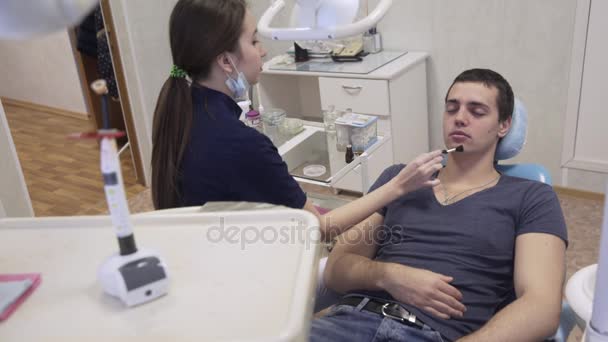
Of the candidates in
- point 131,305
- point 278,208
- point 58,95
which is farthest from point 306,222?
point 58,95

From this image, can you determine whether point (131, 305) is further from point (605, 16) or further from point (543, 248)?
point (605, 16)

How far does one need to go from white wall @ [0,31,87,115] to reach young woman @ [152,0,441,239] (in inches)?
135

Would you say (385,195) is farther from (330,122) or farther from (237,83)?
(330,122)

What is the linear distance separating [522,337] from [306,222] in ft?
2.27

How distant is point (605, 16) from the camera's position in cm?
244

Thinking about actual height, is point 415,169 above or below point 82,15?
below

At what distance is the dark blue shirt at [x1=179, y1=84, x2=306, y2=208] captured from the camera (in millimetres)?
1311

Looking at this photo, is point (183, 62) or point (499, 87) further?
point (499, 87)

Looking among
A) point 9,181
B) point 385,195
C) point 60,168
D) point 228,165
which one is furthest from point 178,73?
point 60,168

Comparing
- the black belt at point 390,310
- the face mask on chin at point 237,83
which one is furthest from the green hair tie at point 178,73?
the black belt at point 390,310

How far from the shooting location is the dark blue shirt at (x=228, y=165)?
131cm

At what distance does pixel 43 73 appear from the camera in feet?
16.1

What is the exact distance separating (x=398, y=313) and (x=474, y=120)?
609 millimetres

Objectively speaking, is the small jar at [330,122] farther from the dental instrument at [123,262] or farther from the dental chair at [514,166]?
the dental instrument at [123,262]
